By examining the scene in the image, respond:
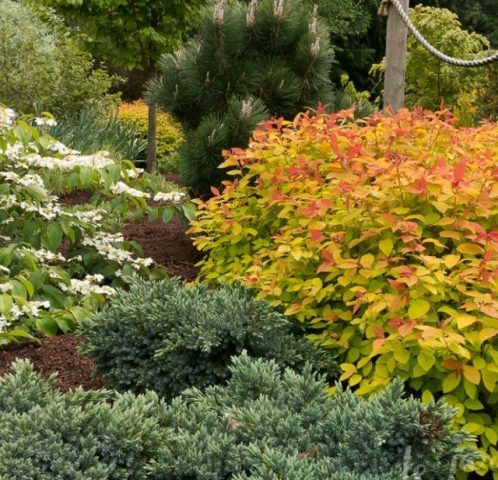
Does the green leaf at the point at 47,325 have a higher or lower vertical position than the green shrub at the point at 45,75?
higher

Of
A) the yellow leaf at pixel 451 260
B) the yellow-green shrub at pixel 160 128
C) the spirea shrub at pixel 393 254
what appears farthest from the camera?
the yellow-green shrub at pixel 160 128

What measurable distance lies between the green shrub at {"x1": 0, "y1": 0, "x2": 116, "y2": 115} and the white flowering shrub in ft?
14.5

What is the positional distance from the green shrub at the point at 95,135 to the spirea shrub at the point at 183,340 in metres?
3.82

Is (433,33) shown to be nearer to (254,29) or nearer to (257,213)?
(254,29)

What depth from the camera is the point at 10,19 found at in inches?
415

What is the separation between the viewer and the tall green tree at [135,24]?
26.5ft

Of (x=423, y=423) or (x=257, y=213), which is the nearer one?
(x=423, y=423)

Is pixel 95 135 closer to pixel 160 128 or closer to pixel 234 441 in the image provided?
pixel 160 128

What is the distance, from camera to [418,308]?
105 inches

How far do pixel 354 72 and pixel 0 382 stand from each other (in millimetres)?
16634

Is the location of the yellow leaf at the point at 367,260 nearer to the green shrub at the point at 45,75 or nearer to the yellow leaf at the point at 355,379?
the yellow leaf at the point at 355,379

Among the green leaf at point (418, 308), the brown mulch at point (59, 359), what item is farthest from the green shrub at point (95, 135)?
the green leaf at point (418, 308)

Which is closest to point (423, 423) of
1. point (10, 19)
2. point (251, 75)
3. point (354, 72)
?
point (251, 75)

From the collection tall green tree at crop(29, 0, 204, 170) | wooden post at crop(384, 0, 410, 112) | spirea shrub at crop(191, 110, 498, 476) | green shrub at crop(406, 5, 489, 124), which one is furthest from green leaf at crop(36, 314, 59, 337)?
green shrub at crop(406, 5, 489, 124)
